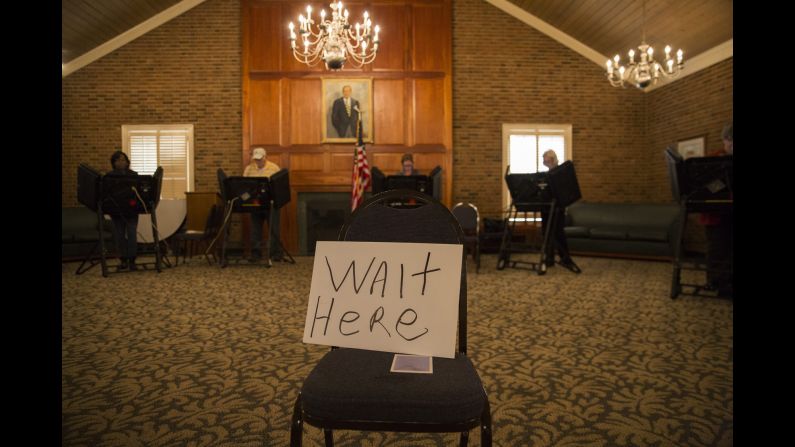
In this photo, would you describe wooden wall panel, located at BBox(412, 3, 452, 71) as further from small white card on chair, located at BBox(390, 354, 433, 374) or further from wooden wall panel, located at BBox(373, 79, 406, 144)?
small white card on chair, located at BBox(390, 354, 433, 374)

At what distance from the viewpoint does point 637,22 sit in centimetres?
754

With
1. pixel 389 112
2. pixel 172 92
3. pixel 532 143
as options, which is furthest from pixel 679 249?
pixel 172 92

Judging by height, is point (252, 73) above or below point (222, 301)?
above

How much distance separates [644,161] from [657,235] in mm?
2642

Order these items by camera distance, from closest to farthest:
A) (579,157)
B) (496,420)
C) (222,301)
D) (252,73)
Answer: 1. (496,420)
2. (222,301)
3. (252,73)
4. (579,157)

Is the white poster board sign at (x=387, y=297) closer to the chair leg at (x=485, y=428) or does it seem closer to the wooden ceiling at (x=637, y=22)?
the chair leg at (x=485, y=428)

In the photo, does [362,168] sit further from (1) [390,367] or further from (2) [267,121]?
(1) [390,367]

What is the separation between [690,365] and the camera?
2.44m

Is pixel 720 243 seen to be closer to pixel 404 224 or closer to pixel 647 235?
pixel 647 235

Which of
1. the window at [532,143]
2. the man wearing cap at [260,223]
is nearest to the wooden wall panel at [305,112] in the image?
the man wearing cap at [260,223]

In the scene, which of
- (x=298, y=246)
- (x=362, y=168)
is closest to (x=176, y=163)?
(x=298, y=246)

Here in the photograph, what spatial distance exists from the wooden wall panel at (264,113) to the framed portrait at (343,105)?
86 cm

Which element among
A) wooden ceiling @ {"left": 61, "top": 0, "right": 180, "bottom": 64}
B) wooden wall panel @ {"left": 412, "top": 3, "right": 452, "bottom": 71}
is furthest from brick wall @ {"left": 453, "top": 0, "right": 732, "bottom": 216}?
wooden ceiling @ {"left": 61, "top": 0, "right": 180, "bottom": 64}
